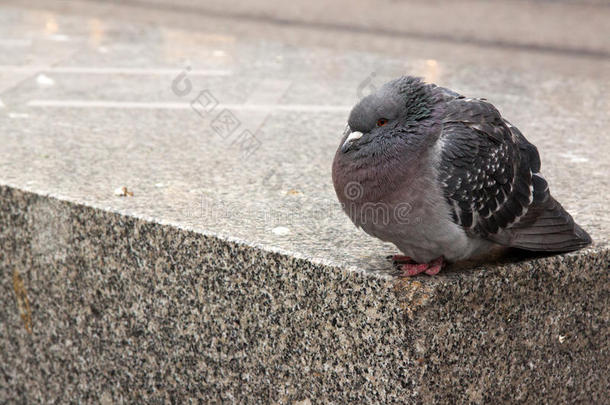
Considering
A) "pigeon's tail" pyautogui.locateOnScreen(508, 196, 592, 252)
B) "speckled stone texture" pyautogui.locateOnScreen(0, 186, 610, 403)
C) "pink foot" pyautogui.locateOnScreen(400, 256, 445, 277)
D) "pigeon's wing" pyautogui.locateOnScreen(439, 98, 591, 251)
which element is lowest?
"speckled stone texture" pyautogui.locateOnScreen(0, 186, 610, 403)

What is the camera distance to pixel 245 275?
2.85 meters

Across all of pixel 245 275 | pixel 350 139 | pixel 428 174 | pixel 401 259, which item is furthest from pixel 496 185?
pixel 245 275

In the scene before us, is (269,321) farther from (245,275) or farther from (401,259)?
(401,259)

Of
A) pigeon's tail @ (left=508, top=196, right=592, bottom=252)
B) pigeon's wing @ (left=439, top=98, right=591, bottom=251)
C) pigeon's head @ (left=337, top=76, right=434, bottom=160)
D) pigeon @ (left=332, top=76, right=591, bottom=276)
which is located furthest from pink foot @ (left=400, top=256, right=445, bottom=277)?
pigeon's head @ (left=337, top=76, right=434, bottom=160)

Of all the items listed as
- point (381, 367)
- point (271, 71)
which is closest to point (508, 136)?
point (381, 367)

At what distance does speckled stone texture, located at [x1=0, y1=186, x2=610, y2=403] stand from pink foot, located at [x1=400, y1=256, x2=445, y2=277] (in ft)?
0.16

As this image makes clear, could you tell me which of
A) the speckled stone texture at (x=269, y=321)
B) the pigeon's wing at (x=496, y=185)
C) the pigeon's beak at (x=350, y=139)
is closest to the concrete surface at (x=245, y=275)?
the speckled stone texture at (x=269, y=321)

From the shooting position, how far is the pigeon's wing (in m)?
2.50

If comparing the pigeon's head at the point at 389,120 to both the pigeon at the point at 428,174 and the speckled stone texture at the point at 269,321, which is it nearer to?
the pigeon at the point at 428,174

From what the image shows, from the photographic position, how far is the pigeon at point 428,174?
8.05 feet

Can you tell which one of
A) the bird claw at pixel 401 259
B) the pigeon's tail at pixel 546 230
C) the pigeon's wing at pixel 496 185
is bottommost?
the bird claw at pixel 401 259

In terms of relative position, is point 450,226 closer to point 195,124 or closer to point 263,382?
point 263,382

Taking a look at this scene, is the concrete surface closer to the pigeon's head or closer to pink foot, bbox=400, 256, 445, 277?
pink foot, bbox=400, 256, 445, 277

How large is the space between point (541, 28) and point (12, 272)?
19.4ft
